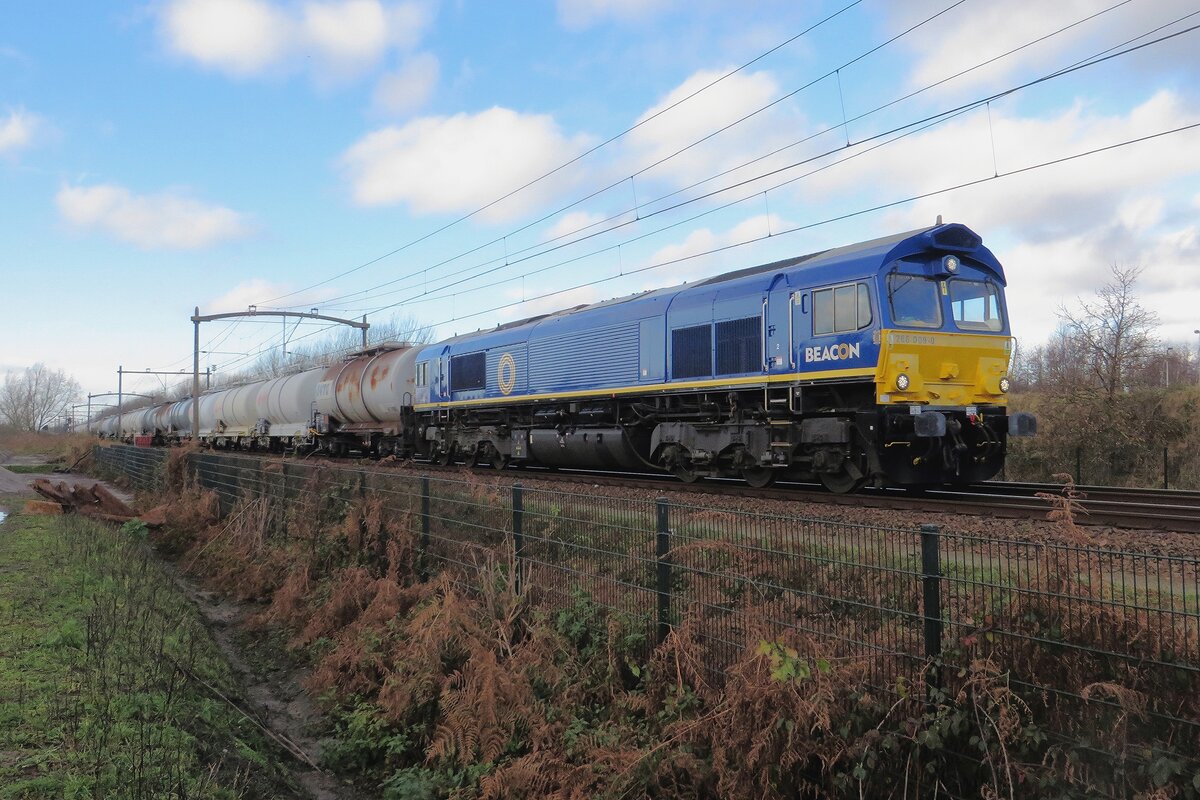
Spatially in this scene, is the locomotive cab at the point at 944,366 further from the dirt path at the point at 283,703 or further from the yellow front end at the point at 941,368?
the dirt path at the point at 283,703

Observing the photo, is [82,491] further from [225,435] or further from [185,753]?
[225,435]

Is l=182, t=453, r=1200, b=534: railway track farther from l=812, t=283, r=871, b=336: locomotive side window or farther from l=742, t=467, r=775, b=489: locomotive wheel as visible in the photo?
l=812, t=283, r=871, b=336: locomotive side window

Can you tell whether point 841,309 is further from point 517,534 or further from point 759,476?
point 517,534

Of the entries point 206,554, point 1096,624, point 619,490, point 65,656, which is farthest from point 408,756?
point 206,554

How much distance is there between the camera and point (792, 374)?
1220cm

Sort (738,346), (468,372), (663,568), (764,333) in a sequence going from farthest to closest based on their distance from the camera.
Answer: (468,372) → (738,346) → (764,333) → (663,568)

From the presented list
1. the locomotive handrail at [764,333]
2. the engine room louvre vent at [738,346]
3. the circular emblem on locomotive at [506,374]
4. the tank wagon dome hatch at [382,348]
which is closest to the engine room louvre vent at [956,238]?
the locomotive handrail at [764,333]

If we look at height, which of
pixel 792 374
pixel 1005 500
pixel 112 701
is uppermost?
pixel 792 374

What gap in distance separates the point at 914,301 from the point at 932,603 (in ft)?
27.6

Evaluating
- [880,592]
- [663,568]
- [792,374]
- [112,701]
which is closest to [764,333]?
[792,374]

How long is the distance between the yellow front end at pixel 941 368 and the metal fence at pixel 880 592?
3.92 meters

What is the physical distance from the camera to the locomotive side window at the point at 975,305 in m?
12.0

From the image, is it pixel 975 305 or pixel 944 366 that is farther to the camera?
pixel 975 305

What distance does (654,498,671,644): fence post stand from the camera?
18.6ft
